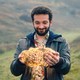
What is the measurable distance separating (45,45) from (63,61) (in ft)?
1.98

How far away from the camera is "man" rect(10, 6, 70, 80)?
7.44m

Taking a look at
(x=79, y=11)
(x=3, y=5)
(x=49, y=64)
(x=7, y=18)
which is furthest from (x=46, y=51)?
(x=79, y=11)

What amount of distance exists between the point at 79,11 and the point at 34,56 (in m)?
142

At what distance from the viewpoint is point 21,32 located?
316 feet

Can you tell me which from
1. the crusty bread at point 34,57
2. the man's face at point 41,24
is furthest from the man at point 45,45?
the crusty bread at point 34,57

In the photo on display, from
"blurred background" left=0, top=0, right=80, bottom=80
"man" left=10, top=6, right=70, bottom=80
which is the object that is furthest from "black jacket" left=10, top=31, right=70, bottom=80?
"blurred background" left=0, top=0, right=80, bottom=80

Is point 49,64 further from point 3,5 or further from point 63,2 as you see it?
point 63,2

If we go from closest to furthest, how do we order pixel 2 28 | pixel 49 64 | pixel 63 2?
pixel 49 64, pixel 2 28, pixel 63 2

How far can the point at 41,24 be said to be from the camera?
7.65m

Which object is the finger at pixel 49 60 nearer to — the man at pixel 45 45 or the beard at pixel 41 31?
the man at pixel 45 45

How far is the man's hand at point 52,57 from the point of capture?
23.0ft

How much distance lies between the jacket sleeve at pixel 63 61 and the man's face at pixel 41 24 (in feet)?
1.54

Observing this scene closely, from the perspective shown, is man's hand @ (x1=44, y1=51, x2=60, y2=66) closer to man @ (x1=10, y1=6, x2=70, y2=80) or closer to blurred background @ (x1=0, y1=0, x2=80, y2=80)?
man @ (x1=10, y1=6, x2=70, y2=80)

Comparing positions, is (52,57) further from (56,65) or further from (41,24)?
(41,24)
